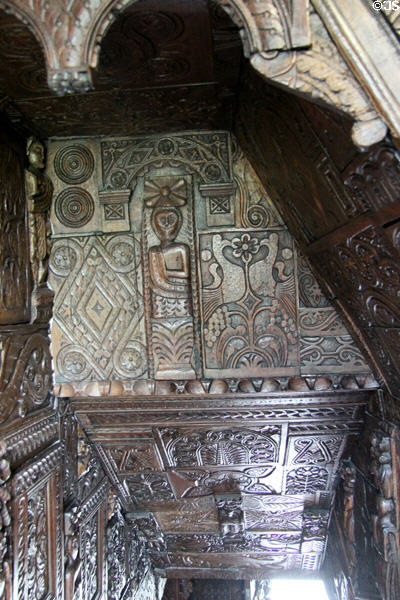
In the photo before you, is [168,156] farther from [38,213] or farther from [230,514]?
[230,514]

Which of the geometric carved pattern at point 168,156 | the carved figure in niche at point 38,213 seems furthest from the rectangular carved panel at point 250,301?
the carved figure in niche at point 38,213

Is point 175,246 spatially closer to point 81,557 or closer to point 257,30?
point 257,30

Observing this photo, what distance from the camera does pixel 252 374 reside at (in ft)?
7.31

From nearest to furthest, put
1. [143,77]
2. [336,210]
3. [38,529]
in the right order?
[336,210] → [143,77] → [38,529]

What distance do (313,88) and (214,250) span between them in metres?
1.18

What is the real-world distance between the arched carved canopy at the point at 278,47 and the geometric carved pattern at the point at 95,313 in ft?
4.04

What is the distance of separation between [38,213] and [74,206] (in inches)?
7.0

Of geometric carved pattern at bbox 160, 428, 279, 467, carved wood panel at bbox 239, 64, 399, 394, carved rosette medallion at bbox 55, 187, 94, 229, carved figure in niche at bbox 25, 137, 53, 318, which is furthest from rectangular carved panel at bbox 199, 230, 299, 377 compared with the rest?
carved figure in niche at bbox 25, 137, 53, 318

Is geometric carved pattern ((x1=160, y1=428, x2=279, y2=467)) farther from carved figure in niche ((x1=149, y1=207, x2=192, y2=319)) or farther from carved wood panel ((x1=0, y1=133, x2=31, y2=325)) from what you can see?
carved wood panel ((x1=0, y1=133, x2=31, y2=325))

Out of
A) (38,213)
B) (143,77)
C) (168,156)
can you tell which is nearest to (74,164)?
(38,213)

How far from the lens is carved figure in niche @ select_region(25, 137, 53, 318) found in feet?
6.94

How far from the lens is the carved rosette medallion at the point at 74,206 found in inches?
88.2

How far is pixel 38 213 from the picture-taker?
2.16m

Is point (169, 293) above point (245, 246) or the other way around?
the other way around
